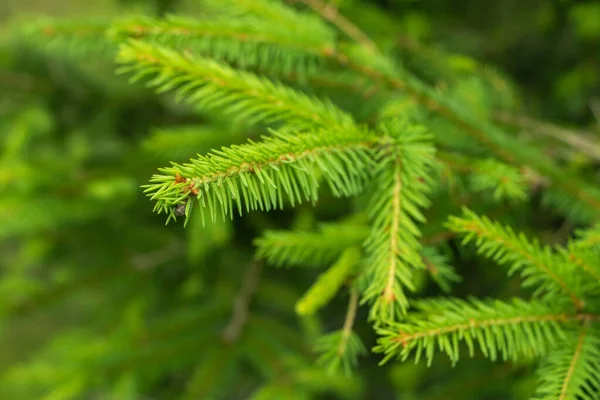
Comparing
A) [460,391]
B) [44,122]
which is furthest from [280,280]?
[44,122]

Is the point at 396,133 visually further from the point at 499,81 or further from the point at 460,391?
the point at 499,81

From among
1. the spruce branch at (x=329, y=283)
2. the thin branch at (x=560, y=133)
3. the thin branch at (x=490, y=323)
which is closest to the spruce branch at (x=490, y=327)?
the thin branch at (x=490, y=323)

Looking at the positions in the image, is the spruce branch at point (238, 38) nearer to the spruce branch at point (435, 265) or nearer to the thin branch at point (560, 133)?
the spruce branch at point (435, 265)

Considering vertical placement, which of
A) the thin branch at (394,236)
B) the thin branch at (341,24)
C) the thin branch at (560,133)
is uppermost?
the thin branch at (341,24)

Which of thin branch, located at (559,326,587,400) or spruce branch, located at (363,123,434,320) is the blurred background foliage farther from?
spruce branch, located at (363,123,434,320)

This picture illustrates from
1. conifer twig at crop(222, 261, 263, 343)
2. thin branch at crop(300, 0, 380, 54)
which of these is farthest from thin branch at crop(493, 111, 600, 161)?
conifer twig at crop(222, 261, 263, 343)

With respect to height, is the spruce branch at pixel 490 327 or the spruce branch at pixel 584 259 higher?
the spruce branch at pixel 584 259
